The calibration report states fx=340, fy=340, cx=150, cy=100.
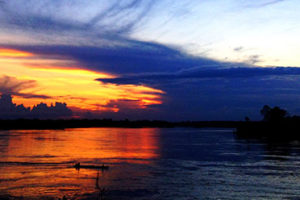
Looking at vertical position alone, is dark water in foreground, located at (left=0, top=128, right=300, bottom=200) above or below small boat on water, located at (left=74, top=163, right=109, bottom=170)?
below

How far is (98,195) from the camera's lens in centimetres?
3675

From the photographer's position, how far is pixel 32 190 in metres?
38.6

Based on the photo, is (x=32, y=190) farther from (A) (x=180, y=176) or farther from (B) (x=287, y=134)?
(B) (x=287, y=134)

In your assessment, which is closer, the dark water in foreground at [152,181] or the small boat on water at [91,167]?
the dark water in foreground at [152,181]

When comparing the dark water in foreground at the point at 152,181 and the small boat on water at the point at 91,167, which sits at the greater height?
the small boat on water at the point at 91,167

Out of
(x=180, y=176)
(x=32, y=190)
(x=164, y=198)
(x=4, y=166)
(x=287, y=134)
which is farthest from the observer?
(x=287, y=134)

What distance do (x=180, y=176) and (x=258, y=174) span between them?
39.1 ft

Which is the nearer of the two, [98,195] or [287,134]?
[98,195]

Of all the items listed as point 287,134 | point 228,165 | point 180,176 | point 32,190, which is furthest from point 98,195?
point 287,134

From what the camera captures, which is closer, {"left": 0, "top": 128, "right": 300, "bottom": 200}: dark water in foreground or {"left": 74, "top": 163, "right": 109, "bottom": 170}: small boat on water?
{"left": 0, "top": 128, "right": 300, "bottom": 200}: dark water in foreground

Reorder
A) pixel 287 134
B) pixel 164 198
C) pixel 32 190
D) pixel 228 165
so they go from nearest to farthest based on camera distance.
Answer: pixel 164 198
pixel 32 190
pixel 228 165
pixel 287 134

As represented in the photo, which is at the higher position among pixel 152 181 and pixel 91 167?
pixel 91 167

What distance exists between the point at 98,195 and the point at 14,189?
10154 mm

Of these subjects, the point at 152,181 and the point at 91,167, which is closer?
the point at 152,181
